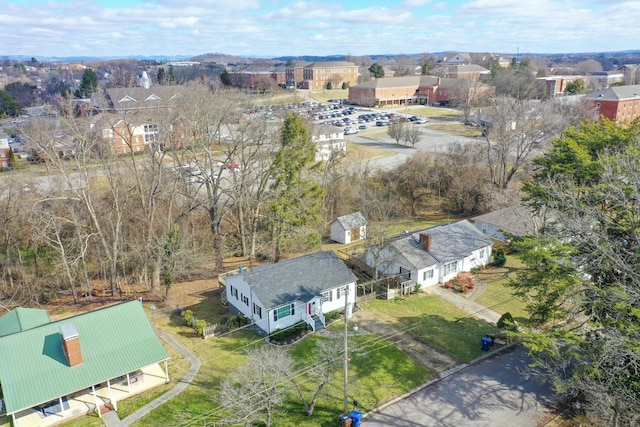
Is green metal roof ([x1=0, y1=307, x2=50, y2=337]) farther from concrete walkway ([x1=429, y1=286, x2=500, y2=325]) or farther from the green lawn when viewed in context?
the green lawn

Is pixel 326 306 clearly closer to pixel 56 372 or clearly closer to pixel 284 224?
pixel 284 224

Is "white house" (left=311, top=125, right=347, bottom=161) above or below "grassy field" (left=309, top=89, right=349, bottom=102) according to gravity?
below

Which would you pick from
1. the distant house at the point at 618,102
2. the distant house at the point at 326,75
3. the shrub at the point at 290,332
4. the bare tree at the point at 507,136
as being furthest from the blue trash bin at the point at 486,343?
the distant house at the point at 326,75

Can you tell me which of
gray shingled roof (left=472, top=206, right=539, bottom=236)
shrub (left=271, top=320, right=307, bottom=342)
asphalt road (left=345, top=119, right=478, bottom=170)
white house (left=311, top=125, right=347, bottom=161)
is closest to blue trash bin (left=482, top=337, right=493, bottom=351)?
shrub (left=271, top=320, right=307, bottom=342)

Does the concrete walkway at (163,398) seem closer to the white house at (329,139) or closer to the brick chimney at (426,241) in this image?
the brick chimney at (426,241)

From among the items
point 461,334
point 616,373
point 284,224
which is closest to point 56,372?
point 284,224
